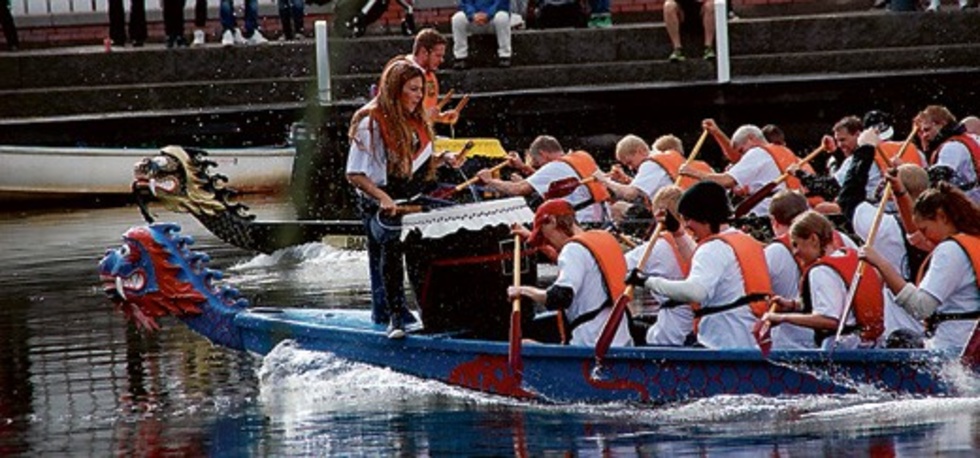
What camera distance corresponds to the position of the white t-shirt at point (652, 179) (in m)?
17.8

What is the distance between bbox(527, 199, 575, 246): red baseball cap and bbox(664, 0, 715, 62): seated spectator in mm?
14213

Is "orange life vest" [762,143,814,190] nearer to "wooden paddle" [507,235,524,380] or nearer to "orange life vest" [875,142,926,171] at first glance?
"orange life vest" [875,142,926,171]

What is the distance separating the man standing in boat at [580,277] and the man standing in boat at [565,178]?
507 centimetres

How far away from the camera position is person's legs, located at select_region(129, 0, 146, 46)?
2855 centimetres

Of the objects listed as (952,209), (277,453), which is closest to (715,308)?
(952,209)

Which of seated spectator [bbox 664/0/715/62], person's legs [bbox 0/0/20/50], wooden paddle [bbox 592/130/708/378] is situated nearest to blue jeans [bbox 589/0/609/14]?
seated spectator [bbox 664/0/715/62]

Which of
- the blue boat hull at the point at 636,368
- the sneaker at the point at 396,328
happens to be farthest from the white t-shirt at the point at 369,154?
the blue boat hull at the point at 636,368

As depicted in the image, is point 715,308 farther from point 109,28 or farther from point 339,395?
point 109,28

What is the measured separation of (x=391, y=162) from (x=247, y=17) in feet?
51.0

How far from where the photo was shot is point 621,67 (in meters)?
27.0

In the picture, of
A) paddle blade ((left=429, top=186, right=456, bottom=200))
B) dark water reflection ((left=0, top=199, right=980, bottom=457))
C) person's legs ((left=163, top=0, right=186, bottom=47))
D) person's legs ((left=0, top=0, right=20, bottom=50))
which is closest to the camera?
dark water reflection ((left=0, top=199, right=980, bottom=457))

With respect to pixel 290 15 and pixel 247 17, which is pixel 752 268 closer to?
pixel 247 17

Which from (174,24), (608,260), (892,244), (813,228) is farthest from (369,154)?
(174,24)

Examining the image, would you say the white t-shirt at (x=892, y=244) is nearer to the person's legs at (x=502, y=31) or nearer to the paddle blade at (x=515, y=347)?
the paddle blade at (x=515, y=347)
